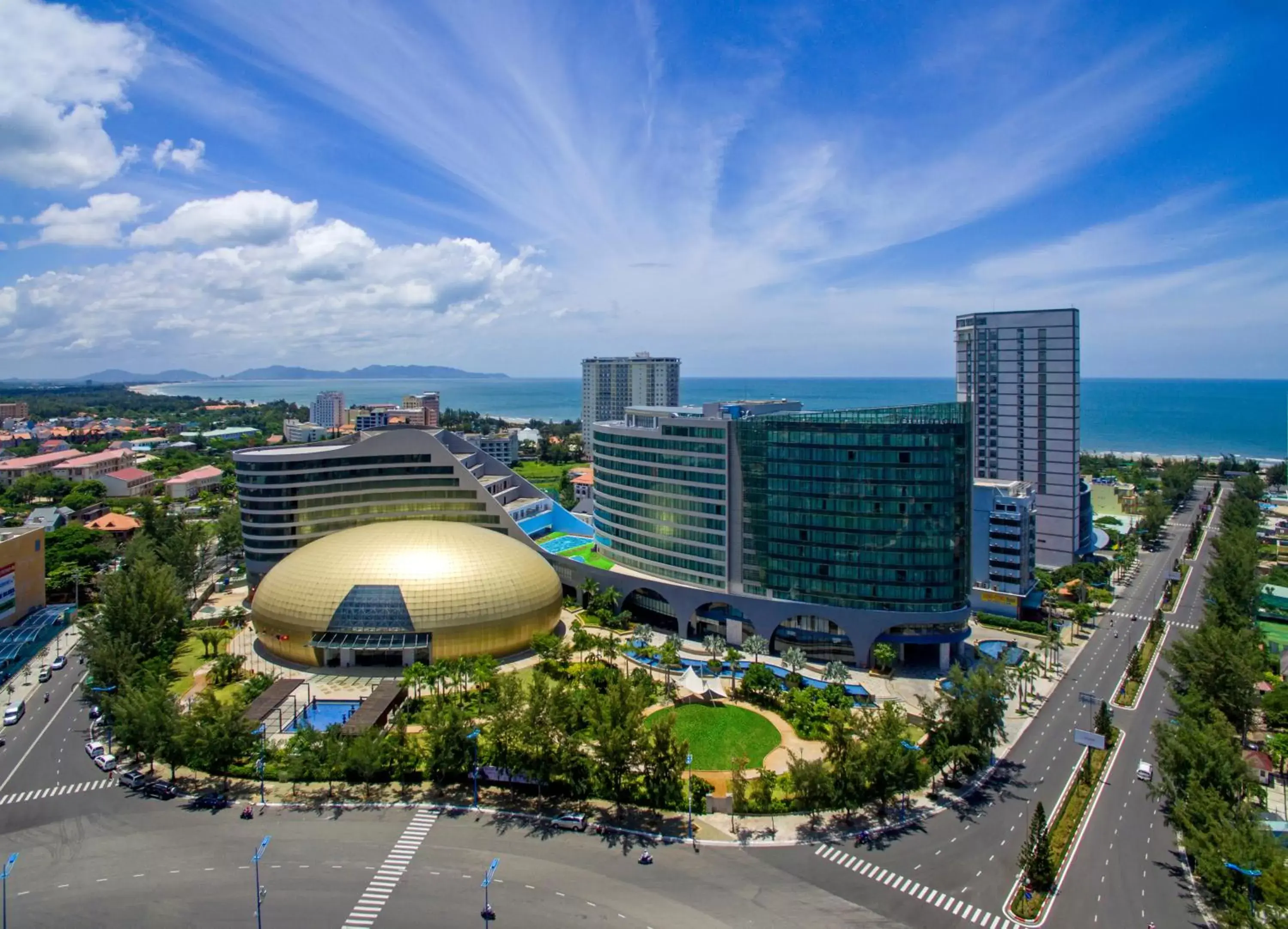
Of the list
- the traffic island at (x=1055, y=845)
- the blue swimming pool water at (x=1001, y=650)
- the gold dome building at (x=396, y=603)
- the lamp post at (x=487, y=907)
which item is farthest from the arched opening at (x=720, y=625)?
the lamp post at (x=487, y=907)

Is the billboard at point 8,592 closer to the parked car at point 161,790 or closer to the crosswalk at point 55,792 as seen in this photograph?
the crosswalk at point 55,792

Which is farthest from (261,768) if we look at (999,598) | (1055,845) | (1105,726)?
(999,598)

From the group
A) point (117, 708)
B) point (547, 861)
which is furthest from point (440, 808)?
point (117, 708)

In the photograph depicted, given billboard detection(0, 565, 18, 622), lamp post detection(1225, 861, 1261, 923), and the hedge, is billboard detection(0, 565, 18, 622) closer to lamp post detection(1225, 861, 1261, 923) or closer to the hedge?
lamp post detection(1225, 861, 1261, 923)

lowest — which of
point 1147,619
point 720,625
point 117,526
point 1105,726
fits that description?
point 1147,619

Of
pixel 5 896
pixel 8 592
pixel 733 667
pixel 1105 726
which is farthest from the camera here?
pixel 8 592

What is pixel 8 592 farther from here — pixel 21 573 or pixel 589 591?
pixel 589 591
